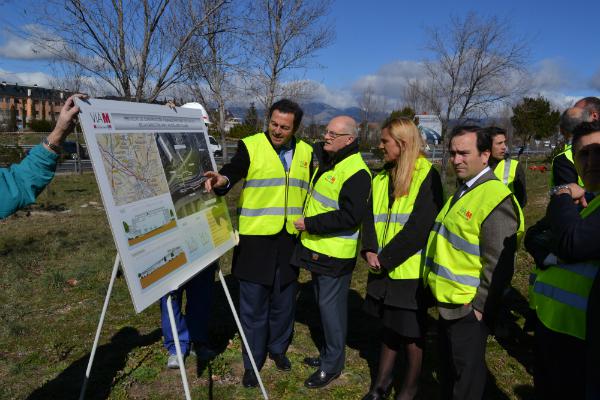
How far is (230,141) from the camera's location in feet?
131

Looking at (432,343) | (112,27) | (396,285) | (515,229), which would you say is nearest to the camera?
(515,229)

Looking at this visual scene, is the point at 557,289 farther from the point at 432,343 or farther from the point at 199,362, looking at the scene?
the point at 199,362

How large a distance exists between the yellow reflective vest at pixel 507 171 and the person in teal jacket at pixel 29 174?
4.30 m

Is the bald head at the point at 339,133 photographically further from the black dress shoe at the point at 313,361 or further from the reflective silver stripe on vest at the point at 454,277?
the black dress shoe at the point at 313,361

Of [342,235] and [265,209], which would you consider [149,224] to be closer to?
[265,209]

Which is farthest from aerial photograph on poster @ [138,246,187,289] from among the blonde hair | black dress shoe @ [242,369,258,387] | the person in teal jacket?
the blonde hair

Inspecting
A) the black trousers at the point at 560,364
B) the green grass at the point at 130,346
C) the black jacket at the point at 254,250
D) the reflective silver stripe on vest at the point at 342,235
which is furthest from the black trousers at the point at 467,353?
the black jacket at the point at 254,250

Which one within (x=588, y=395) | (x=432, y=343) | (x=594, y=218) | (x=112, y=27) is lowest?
(x=432, y=343)

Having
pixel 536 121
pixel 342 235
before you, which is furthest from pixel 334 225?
pixel 536 121

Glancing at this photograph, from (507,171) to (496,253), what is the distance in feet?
8.86

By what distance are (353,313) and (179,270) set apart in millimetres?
2940

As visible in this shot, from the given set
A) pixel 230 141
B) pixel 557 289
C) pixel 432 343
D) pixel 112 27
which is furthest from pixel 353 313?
pixel 230 141

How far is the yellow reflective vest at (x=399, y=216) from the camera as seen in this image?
3.22 m

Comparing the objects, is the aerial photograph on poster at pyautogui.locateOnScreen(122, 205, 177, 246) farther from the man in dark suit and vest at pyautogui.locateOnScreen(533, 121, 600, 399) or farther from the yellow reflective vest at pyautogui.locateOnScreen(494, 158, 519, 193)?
the yellow reflective vest at pyautogui.locateOnScreen(494, 158, 519, 193)
